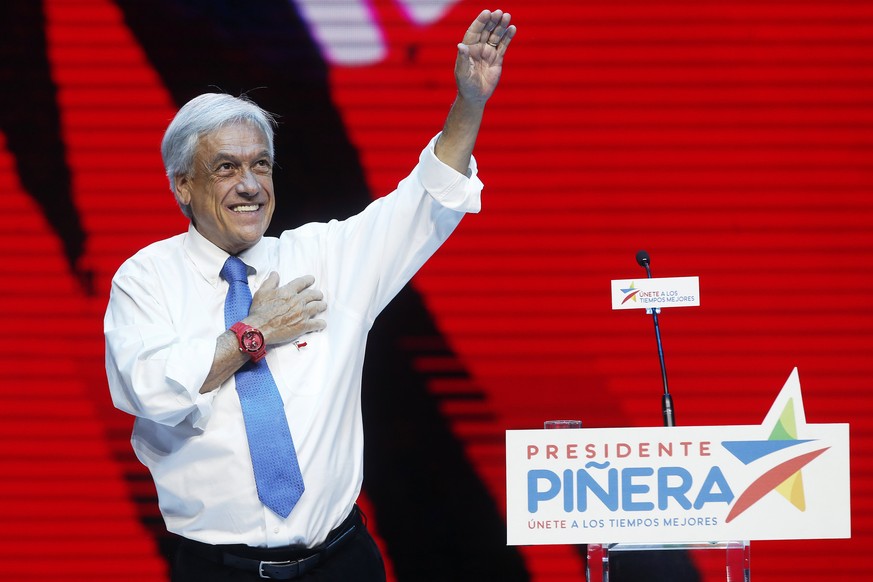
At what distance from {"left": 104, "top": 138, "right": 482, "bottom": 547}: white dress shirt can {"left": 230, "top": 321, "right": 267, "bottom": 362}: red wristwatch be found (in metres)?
0.07

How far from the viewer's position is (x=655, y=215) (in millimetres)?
3742

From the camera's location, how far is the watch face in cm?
228

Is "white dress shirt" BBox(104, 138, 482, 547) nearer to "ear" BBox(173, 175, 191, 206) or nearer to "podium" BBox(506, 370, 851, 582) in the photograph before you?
"ear" BBox(173, 175, 191, 206)

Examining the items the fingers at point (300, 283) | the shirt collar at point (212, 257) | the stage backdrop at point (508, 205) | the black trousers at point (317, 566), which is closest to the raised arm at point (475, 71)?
the fingers at point (300, 283)

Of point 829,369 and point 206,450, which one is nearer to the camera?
point 206,450

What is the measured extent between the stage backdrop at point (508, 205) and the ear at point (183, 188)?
1226 mm

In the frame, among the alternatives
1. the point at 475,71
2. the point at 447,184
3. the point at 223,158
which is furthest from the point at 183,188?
the point at 475,71

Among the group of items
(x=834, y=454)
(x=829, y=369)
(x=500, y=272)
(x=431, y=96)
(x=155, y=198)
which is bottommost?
(x=834, y=454)

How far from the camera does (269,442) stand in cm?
229

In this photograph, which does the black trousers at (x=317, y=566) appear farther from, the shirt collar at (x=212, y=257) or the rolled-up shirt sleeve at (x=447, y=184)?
the rolled-up shirt sleeve at (x=447, y=184)

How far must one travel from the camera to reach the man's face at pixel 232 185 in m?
2.44

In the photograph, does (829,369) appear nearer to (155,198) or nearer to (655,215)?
(655,215)

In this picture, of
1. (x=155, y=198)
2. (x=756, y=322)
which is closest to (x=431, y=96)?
(x=155, y=198)

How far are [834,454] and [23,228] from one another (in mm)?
2892
